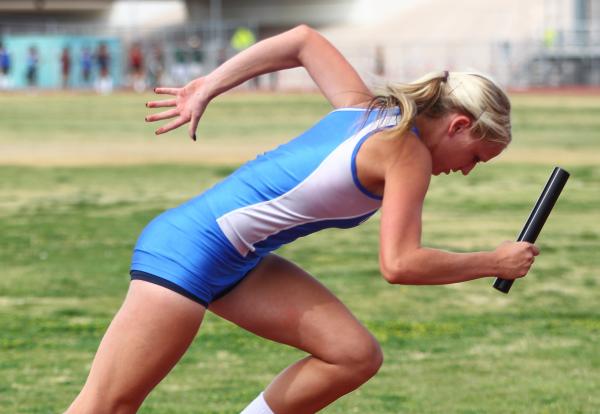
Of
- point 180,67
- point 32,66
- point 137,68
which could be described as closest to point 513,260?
point 137,68

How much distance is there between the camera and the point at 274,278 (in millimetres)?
4766

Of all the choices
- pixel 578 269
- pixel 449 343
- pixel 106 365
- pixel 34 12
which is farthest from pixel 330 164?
pixel 34 12

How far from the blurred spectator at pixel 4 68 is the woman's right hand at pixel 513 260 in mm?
54964

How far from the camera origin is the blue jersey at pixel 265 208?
439 centimetres

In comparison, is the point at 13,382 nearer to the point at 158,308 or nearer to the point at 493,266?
the point at 158,308

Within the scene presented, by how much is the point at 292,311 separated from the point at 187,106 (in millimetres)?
903

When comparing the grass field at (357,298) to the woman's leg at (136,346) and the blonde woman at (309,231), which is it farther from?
the woman's leg at (136,346)

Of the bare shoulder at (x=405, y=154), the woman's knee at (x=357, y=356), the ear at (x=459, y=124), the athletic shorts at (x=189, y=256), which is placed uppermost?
the ear at (x=459, y=124)

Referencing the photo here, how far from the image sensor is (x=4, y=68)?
58.3 meters

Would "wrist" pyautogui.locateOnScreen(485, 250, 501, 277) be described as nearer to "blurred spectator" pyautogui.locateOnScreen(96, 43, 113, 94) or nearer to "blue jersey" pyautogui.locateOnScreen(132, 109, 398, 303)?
"blue jersey" pyautogui.locateOnScreen(132, 109, 398, 303)

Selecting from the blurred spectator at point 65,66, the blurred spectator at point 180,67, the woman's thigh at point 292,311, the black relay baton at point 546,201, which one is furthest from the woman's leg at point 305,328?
the blurred spectator at point 180,67

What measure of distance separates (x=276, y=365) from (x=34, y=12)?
77.0 meters

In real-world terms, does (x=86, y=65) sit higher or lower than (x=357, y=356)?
lower

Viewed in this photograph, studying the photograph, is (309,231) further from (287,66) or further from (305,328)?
(287,66)
